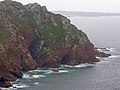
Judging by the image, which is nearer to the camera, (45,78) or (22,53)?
(45,78)

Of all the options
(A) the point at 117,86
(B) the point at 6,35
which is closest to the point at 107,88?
(A) the point at 117,86

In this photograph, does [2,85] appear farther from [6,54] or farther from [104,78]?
[104,78]

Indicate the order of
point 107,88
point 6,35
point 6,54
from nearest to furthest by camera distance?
point 107,88, point 6,54, point 6,35

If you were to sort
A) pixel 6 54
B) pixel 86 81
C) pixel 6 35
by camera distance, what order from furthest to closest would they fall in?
pixel 6 35 < pixel 6 54 < pixel 86 81

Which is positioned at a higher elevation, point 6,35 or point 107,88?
point 6,35

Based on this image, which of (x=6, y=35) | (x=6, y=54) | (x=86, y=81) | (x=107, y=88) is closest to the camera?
(x=107, y=88)

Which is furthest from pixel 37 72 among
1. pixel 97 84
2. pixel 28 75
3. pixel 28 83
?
pixel 97 84

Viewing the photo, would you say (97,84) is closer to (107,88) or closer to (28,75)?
(107,88)

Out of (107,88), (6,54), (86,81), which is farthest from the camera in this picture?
(6,54)

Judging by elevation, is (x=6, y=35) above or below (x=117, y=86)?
above
